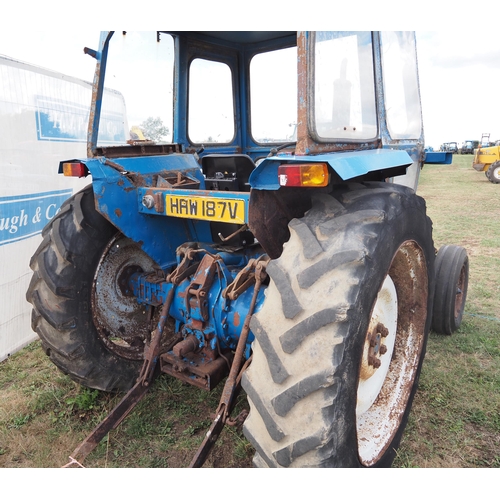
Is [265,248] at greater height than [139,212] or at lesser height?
lesser

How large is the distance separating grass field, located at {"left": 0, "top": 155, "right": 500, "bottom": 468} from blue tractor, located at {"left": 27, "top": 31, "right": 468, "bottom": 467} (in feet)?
0.82

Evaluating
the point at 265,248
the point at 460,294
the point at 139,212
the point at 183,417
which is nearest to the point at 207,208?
the point at 265,248

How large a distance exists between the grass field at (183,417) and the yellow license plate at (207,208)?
1.25 metres

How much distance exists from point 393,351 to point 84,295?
6.07 ft

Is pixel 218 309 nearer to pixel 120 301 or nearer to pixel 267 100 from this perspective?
pixel 120 301

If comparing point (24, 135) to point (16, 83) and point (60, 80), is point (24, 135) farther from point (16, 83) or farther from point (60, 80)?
point (60, 80)

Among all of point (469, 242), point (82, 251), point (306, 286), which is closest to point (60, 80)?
point (82, 251)

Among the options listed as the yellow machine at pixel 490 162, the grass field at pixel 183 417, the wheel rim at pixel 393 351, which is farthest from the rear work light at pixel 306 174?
the yellow machine at pixel 490 162

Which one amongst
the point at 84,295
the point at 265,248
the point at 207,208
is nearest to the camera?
the point at 265,248

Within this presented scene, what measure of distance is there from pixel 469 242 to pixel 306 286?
6626 mm

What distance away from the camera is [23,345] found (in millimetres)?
3867

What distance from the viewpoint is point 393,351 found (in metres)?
2.54

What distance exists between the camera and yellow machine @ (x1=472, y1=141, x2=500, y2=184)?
686 inches

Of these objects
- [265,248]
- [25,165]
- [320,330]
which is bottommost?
[320,330]
